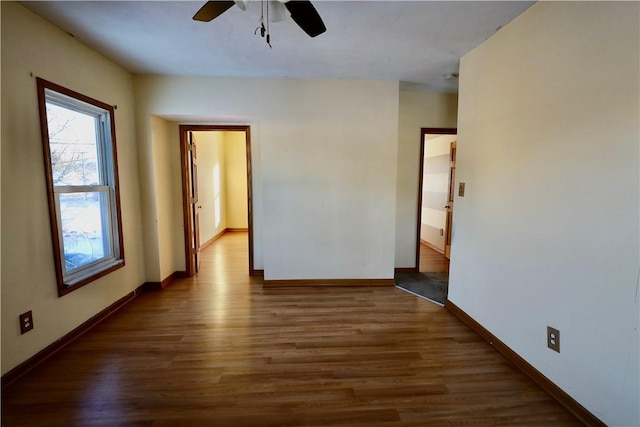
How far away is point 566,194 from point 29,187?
11.5 feet

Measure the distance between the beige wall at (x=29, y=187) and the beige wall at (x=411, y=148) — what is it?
11.7ft

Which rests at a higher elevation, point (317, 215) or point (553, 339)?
point (317, 215)

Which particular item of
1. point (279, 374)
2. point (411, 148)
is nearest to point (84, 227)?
point (279, 374)

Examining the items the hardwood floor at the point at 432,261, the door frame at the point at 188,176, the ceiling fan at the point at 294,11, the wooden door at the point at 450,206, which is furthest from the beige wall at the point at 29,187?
the wooden door at the point at 450,206

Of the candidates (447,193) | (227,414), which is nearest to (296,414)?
(227,414)

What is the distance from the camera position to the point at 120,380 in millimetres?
1893

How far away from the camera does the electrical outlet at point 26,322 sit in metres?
1.93

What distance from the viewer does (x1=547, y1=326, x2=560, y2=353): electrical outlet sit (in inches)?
68.2

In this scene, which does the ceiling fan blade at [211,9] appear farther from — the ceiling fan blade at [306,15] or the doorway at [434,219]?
the doorway at [434,219]

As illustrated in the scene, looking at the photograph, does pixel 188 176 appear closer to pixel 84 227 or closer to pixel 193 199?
pixel 193 199

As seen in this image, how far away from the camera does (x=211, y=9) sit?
1.58 m

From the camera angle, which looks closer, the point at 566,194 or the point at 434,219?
the point at 566,194

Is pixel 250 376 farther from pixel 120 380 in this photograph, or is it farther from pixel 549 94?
pixel 549 94

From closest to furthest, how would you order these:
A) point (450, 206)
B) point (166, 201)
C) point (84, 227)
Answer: point (84, 227) < point (166, 201) < point (450, 206)
